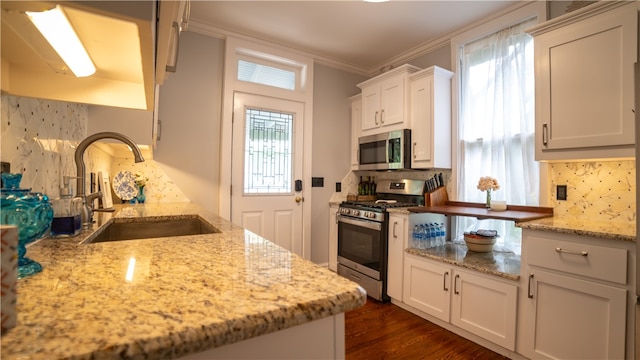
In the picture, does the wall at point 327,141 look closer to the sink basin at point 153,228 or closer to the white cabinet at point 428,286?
the white cabinet at point 428,286

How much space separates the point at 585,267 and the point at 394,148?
1.83 metres

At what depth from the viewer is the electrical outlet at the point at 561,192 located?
214 centimetres

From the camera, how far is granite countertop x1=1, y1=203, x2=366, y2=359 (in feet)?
1.20

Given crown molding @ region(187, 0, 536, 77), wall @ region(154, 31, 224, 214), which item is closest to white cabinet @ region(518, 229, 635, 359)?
crown molding @ region(187, 0, 536, 77)

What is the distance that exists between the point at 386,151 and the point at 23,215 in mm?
2891

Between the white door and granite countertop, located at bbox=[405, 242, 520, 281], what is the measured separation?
1.44 m

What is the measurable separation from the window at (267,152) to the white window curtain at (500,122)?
1.84 metres

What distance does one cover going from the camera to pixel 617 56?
1.67 meters

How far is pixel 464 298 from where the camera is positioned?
211 cm

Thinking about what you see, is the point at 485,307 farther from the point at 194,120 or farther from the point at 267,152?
the point at 194,120

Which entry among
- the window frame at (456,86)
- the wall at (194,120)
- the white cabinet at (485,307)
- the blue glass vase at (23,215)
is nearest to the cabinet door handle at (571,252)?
the white cabinet at (485,307)

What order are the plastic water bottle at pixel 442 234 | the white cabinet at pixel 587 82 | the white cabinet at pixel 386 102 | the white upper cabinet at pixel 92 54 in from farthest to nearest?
the white cabinet at pixel 386 102 < the plastic water bottle at pixel 442 234 < the white cabinet at pixel 587 82 < the white upper cabinet at pixel 92 54

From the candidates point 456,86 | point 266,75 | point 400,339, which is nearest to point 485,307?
point 400,339

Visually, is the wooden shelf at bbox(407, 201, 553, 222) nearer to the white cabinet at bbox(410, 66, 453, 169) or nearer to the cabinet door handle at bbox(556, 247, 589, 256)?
the cabinet door handle at bbox(556, 247, 589, 256)
